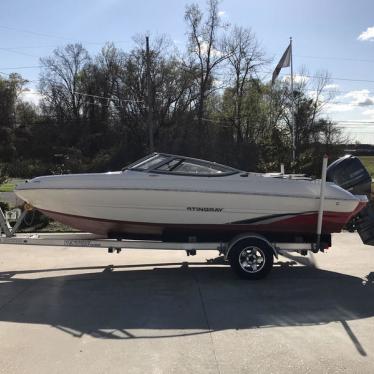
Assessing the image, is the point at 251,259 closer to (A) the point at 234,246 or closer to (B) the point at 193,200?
(A) the point at 234,246

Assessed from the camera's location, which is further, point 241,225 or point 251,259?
point 241,225

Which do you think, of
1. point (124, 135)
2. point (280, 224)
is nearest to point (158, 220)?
point (280, 224)

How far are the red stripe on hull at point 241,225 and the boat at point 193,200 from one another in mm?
15

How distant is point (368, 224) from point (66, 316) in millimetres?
5095

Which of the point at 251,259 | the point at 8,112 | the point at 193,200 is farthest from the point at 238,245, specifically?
the point at 8,112

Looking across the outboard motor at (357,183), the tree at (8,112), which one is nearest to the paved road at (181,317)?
the outboard motor at (357,183)

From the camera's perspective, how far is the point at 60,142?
53.5 meters

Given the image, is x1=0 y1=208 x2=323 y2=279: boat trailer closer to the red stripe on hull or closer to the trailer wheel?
the trailer wheel

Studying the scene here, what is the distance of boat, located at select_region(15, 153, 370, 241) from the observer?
23.1 feet

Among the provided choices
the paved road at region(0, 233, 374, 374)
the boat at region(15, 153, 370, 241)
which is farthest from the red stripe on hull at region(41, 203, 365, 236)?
the paved road at region(0, 233, 374, 374)

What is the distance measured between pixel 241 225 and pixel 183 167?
1.26 m

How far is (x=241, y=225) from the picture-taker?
282 inches

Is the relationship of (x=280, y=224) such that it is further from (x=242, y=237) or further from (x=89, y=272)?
(x=89, y=272)

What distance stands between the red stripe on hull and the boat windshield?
81 cm
